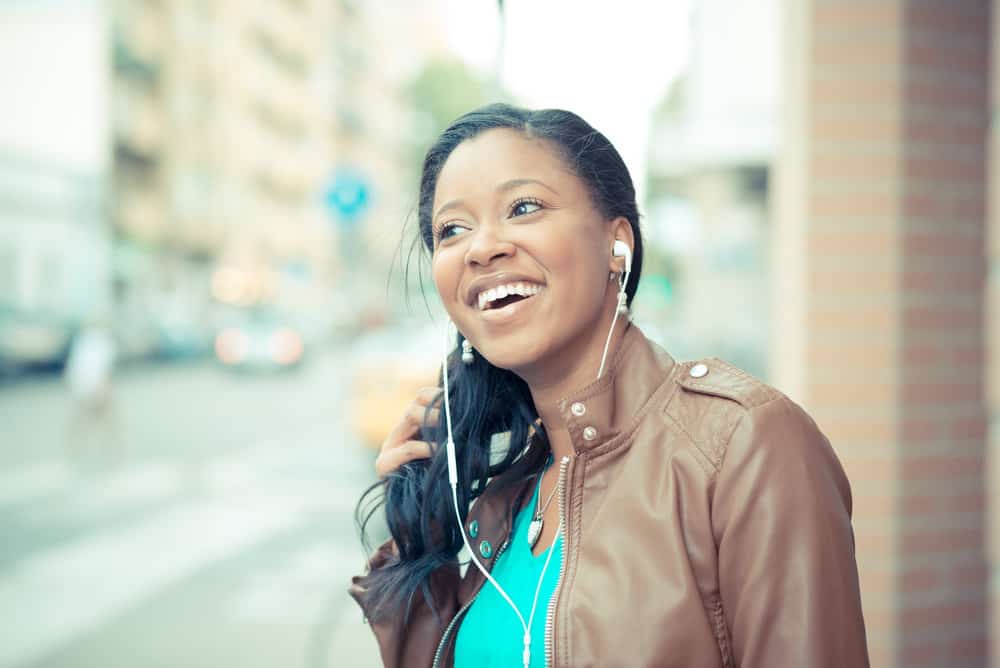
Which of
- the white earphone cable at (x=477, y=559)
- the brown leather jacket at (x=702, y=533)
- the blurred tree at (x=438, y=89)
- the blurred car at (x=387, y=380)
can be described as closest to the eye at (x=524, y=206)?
the brown leather jacket at (x=702, y=533)

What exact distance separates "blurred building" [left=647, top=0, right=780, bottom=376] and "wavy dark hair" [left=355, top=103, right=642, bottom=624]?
552 millimetres

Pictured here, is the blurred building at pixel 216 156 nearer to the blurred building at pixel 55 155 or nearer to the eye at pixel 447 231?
the blurred building at pixel 55 155

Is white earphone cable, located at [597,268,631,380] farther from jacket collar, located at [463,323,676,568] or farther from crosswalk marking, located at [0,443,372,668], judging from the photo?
crosswalk marking, located at [0,443,372,668]

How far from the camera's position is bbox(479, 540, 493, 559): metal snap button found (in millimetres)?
1803

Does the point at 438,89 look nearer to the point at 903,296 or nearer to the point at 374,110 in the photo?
the point at 374,110

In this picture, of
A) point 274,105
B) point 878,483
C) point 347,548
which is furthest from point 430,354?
point 274,105

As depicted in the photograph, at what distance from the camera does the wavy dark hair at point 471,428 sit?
171 cm

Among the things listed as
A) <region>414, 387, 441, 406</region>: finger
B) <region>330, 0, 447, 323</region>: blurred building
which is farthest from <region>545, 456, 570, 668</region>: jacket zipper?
Result: <region>330, 0, 447, 323</region>: blurred building

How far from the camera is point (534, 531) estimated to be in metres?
1.74

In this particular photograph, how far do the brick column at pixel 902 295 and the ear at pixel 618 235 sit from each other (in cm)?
178

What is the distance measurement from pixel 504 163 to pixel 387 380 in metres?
7.49

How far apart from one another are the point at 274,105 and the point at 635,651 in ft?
152

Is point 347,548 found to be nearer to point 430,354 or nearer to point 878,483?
point 430,354

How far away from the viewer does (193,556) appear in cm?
680
